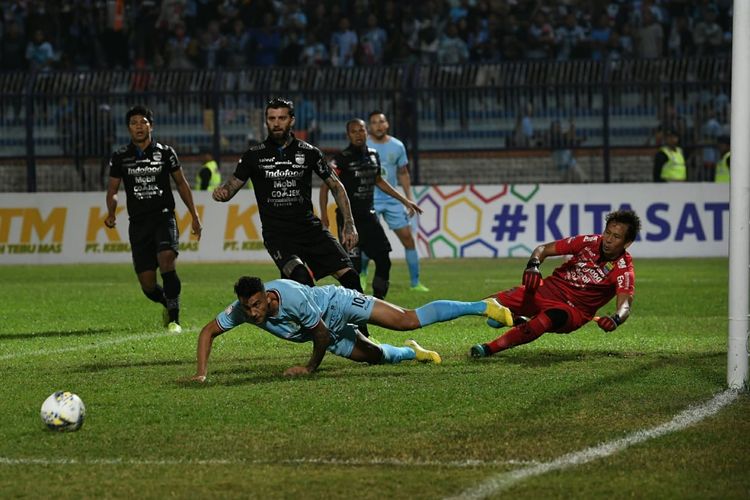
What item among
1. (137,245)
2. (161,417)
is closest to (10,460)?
(161,417)

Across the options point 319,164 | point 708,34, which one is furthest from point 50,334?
point 708,34

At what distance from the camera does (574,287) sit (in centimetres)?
1005

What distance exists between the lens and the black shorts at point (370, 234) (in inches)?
591

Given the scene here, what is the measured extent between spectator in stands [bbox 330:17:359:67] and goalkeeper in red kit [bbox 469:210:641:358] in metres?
19.0

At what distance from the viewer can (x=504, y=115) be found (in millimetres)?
24812

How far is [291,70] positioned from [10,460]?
1915cm

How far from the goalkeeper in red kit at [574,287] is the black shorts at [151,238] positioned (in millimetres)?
3752

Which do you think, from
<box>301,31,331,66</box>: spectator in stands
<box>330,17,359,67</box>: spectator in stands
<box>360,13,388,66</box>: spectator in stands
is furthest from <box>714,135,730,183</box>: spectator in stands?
<box>301,31,331,66</box>: spectator in stands

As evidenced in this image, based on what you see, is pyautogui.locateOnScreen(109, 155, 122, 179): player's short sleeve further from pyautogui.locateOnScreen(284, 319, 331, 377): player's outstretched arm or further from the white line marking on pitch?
the white line marking on pitch

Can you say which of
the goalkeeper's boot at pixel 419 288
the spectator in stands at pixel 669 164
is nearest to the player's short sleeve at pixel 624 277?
the goalkeeper's boot at pixel 419 288

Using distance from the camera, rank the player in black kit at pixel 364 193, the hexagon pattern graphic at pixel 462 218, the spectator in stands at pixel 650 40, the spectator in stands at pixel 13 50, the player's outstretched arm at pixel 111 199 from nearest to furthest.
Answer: the player's outstretched arm at pixel 111 199 < the player in black kit at pixel 364 193 < the hexagon pattern graphic at pixel 462 218 < the spectator in stands at pixel 650 40 < the spectator in stands at pixel 13 50

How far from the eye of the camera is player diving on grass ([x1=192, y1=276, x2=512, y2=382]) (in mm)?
8508

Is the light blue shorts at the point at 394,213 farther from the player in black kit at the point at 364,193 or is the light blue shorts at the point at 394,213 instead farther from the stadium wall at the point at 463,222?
the stadium wall at the point at 463,222

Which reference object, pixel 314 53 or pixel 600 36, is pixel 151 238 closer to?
pixel 314 53
